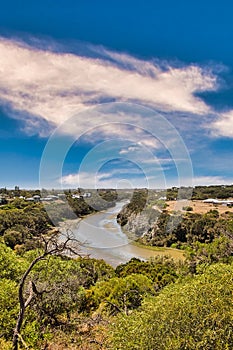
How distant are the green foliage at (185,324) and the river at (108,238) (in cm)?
2511

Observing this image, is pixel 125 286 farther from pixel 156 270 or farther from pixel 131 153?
pixel 131 153

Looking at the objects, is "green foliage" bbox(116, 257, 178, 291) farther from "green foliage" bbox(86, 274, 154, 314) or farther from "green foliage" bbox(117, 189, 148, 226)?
"green foliage" bbox(117, 189, 148, 226)

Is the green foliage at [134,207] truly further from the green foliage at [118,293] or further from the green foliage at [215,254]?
the green foliage at [118,293]

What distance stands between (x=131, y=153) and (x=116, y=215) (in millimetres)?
16985

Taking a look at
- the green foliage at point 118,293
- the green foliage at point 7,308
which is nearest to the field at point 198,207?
the green foliage at point 118,293

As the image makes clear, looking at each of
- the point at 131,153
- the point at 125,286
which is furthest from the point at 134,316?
the point at 131,153

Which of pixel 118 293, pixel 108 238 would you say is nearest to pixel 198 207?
pixel 108 238

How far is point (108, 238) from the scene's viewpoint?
39.1m

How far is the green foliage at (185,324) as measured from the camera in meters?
7.44

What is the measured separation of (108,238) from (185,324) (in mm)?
31446

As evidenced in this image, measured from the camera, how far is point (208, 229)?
161 ft

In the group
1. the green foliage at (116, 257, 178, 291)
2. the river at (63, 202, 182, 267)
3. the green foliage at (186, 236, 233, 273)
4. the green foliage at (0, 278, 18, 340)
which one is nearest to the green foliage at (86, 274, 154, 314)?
the green foliage at (116, 257, 178, 291)

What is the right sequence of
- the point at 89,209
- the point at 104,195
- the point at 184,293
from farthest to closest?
the point at 89,209 → the point at 104,195 → the point at 184,293

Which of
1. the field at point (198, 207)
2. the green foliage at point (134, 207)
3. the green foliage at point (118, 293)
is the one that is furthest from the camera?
the field at point (198, 207)
